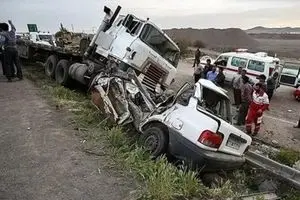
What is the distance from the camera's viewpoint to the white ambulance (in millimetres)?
17594

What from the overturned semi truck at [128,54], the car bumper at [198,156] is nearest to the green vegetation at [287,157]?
the car bumper at [198,156]

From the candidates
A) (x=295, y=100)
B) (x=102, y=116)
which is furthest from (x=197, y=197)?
(x=295, y=100)

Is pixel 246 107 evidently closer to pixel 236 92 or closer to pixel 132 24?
pixel 236 92

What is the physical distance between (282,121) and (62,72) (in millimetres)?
7089

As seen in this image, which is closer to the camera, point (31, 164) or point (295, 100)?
point (31, 164)

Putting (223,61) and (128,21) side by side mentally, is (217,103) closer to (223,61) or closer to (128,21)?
(128,21)

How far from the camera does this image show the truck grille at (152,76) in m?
11.9

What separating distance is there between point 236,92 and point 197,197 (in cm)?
841

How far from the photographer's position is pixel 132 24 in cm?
1232

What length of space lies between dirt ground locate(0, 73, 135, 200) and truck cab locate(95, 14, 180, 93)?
3.27 m

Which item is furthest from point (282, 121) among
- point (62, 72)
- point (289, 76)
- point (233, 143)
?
point (62, 72)

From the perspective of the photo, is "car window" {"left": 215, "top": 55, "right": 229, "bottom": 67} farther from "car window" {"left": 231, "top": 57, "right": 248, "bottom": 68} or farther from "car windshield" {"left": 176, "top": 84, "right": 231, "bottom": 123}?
"car windshield" {"left": 176, "top": 84, "right": 231, "bottom": 123}

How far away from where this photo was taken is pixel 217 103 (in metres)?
7.59

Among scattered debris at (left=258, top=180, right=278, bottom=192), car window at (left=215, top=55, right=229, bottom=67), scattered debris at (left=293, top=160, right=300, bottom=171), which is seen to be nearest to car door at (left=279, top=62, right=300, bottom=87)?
car window at (left=215, top=55, right=229, bottom=67)
